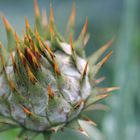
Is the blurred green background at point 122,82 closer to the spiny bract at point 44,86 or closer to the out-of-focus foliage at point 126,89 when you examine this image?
the out-of-focus foliage at point 126,89

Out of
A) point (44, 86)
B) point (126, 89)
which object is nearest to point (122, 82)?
point (126, 89)

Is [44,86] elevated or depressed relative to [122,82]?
elevated

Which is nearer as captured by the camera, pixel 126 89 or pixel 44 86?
pixel 44 86

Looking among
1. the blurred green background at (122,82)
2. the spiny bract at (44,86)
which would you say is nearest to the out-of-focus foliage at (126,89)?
the blurred green background at (122,82)

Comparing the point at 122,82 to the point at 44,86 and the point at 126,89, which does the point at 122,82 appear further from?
the point at 44,86

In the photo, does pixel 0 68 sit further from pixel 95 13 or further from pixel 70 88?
pixel 95 13

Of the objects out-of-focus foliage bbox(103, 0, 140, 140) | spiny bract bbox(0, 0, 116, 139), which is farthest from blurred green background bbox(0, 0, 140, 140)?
spiny bract bbox(0, 0, 116, 139)

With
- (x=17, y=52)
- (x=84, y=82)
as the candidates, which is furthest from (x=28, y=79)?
(x=84, y=82)

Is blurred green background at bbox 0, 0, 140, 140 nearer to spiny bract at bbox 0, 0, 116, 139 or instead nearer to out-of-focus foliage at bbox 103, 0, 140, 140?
out-of-focus foliage at bbox 103, 0, 140, 140
